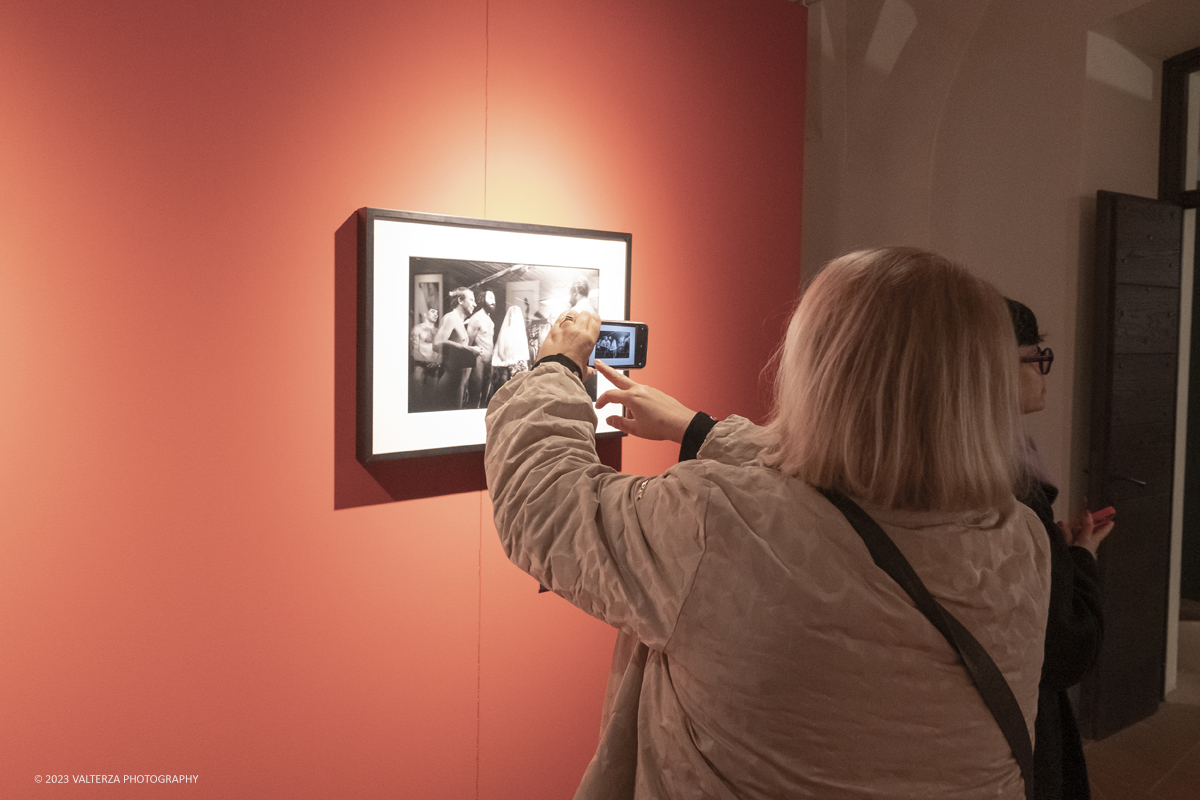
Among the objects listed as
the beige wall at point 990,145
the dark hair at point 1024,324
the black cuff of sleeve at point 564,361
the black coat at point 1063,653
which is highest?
the beige wall at point 990,145

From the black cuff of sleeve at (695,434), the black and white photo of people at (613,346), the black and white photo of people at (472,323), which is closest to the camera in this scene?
the black cuff of sleeve at (695,434)

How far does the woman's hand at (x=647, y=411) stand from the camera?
1.52 metres

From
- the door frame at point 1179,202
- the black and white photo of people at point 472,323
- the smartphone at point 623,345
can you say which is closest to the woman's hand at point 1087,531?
the smartphone at point 623,345

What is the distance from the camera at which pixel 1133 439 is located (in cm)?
342

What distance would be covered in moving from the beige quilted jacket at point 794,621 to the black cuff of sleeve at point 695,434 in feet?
1.21

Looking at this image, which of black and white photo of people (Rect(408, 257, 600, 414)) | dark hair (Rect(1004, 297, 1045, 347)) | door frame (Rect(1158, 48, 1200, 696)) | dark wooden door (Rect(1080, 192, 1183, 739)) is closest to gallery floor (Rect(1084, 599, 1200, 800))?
dark wooden door (Rect(1080, 192, 1183, 739))

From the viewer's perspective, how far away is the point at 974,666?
0.94 meters

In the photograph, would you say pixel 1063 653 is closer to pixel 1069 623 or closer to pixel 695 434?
pixel 1069 623

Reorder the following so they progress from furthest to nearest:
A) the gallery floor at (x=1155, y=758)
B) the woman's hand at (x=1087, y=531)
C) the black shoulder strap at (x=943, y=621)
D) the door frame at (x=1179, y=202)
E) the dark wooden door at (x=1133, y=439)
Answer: the door frame at (x=1179, y=202), the dark wooden door at (x=1133, y=439), the gallery floor at (x=1155, y=758), the woman's hand at (x=1087, y=531), the black shoulder strap at (x=943, y=621)

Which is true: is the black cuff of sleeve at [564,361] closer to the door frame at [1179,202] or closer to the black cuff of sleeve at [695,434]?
the black cuff of sleeve at [695,434]

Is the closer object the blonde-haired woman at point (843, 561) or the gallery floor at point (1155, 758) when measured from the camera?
the blonde-haired woman at point (843, 561)

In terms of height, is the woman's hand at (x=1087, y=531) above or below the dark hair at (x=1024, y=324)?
below

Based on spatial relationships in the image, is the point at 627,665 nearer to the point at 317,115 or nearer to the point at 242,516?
the point at 242,516

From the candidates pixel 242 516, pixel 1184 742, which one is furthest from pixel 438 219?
pixel 1184 742
